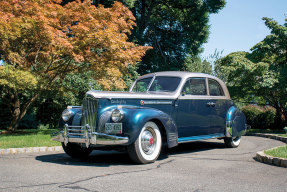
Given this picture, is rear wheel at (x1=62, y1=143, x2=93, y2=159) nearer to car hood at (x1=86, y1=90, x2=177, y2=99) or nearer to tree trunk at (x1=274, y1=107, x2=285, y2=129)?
car hood at (x1=86, y1=90, x2=177, y2=99)

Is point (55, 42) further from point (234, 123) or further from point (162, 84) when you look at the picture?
point (234, 123)

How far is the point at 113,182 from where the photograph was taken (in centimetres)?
477

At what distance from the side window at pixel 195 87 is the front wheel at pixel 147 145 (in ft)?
4.95

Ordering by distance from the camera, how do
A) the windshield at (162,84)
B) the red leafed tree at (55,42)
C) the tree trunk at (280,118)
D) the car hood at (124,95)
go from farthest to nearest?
the tree trunk at (280,118)
the red leafed tree at (55,42)
the windshield at (162,84)
the car hood at (124,95)

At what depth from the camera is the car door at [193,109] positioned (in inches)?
301

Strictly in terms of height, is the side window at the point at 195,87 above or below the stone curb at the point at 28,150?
above

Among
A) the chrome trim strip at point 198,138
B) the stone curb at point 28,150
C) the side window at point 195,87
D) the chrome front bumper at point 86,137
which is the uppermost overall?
the side window at point 195,87

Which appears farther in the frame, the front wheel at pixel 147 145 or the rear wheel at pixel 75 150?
the rear wheel at pixel 75 150

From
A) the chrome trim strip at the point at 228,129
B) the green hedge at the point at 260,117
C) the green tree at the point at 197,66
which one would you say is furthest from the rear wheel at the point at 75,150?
the green tree at the point at 197,66

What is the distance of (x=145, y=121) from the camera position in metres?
6.36

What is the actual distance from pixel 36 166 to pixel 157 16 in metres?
A: 25.6

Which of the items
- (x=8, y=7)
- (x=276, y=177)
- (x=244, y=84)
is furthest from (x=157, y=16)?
(x=276, y=177)

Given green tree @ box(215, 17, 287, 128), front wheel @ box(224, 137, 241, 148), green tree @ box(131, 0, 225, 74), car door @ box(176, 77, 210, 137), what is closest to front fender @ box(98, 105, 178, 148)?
car door @ box(176, 77, 210, 137)

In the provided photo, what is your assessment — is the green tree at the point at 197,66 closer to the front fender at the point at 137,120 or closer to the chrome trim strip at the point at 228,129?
the chrome trim strip at the point at 228,129
